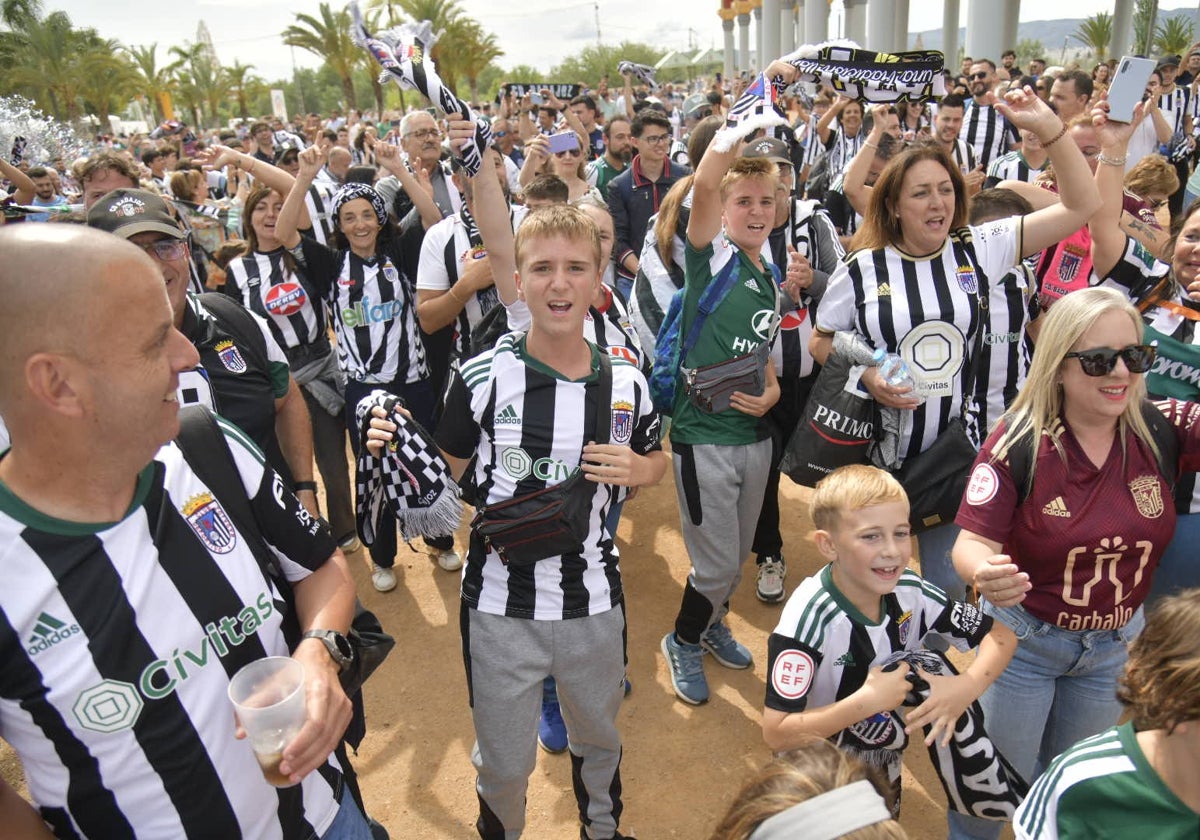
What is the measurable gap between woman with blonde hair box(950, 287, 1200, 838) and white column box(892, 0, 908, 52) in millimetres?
25268

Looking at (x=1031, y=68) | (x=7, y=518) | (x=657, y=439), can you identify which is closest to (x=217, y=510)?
(x=7, y=518)

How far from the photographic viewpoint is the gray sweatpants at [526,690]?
101 inches

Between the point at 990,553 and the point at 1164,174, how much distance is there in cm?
430

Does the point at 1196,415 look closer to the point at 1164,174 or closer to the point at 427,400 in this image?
the point at 1164,174

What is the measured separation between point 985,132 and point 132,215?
8680mm

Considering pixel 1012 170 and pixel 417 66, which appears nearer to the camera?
pixel 417 66

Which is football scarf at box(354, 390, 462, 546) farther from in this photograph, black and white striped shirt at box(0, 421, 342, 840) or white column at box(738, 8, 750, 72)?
white column at box(738, 8, 750, 72)

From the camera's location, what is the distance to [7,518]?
56.1 inches

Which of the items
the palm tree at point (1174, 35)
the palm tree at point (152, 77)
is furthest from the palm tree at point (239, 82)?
the palm tree at point (1174, 35)

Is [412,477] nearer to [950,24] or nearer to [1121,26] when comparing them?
[950,24]

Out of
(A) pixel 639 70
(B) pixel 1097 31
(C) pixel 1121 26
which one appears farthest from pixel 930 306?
(B) pixel 1097 31

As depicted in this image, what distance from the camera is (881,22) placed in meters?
22.7

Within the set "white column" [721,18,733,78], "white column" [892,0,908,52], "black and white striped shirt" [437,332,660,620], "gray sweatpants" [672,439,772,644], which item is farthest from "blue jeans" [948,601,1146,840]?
"white column" [721,18,733,78]

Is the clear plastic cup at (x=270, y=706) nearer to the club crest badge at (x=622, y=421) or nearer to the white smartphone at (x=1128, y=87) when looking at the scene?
the club crest badge at (x=622, y=421)
